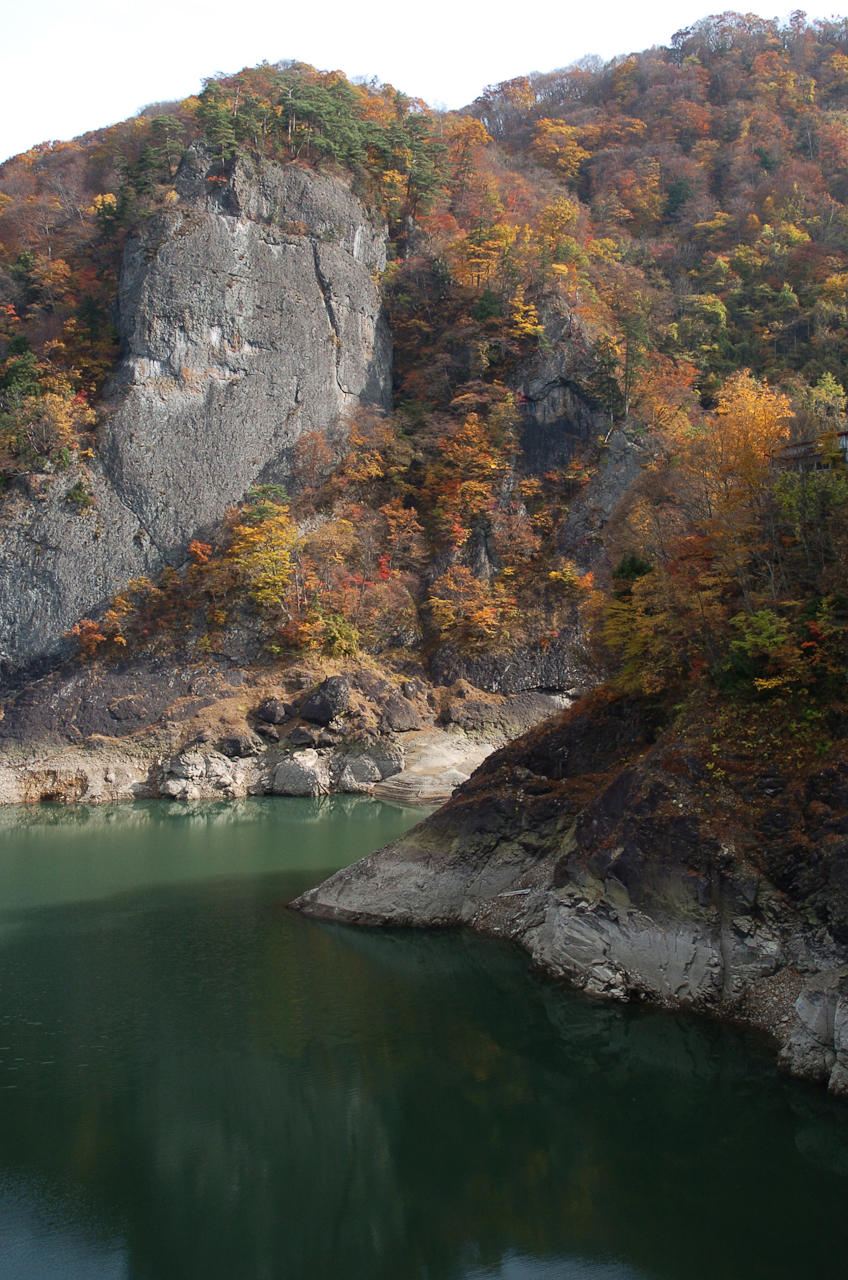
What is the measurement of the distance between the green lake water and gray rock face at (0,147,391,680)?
96.4ft

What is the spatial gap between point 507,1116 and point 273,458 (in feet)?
141

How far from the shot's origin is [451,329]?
5538 centimetres

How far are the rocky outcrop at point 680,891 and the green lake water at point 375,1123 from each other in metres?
0.65

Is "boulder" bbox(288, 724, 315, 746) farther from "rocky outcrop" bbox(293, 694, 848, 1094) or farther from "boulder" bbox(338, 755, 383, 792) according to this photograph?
"rocky outcrop" bbox(293, 694, 848, 1094)

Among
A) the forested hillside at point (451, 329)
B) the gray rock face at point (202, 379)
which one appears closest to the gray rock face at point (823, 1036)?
the forested hillside at point (451, 329)

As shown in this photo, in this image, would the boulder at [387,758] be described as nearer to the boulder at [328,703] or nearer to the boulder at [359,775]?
the boulder at [359,775]

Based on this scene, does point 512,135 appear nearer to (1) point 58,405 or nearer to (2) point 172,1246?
(1) point 58,405

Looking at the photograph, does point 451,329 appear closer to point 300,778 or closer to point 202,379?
point 202,379

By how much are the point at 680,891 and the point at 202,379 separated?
43.4m

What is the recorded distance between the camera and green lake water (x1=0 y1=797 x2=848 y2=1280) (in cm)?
979

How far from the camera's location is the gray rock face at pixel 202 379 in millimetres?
45625

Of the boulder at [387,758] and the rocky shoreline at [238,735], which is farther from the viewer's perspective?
the boulder at [387,758]

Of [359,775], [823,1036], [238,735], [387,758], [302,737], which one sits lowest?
[359,775]

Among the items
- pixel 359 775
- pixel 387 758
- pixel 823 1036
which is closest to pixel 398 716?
pixel 387 758
